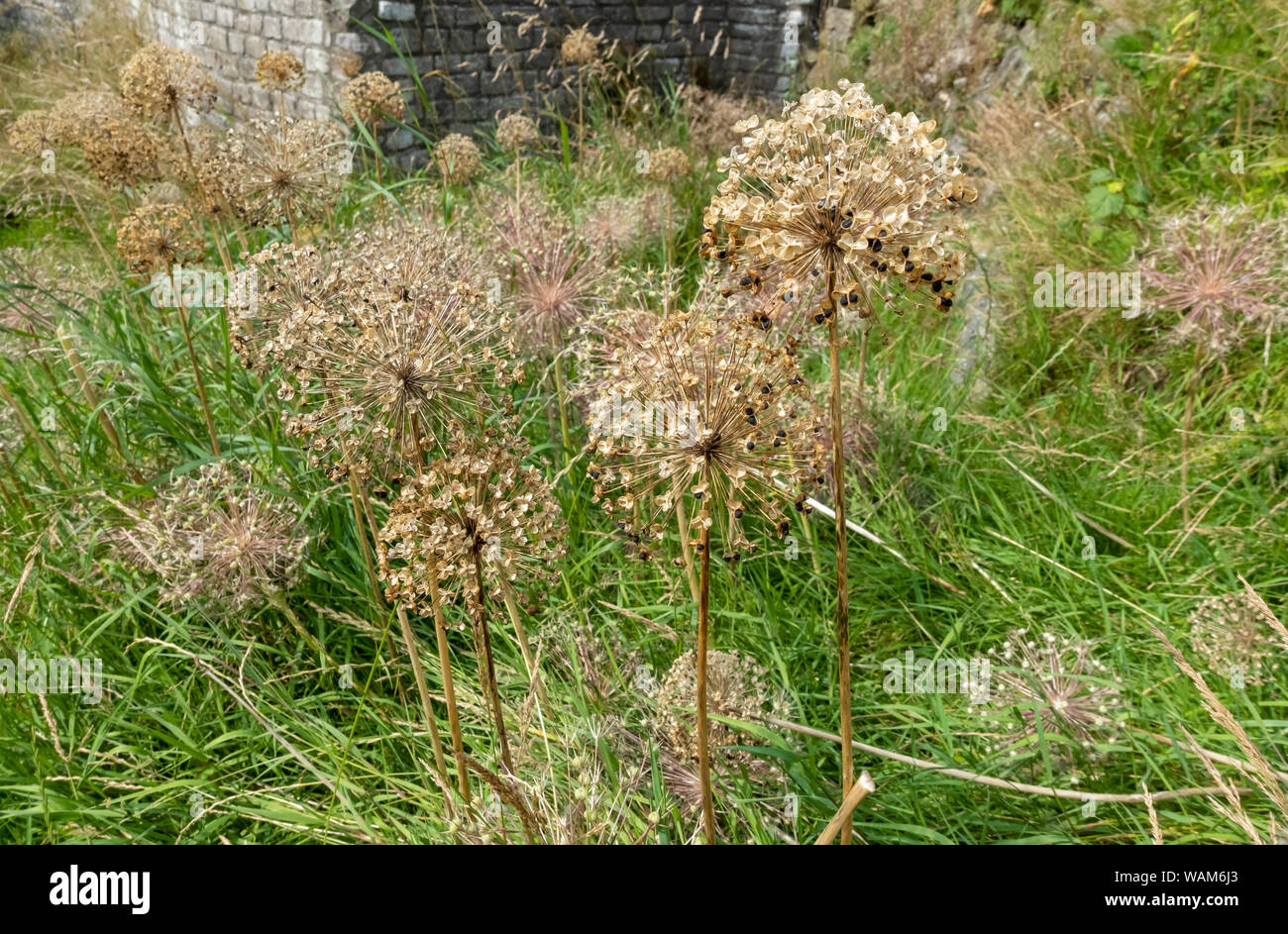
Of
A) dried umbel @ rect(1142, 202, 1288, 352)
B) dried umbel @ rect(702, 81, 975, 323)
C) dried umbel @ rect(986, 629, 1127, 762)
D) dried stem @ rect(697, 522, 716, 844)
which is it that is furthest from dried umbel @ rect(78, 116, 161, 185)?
dried umbel @ rect(1142, 202, 1288, 352)

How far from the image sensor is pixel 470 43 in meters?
10.7

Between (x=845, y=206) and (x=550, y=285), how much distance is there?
205 centimetres

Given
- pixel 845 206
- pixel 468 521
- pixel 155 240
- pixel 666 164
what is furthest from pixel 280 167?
pixel 845 206

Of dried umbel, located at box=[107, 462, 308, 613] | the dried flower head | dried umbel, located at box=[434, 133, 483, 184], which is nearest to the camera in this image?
dried umbel, located at box=[107, 462, 308, 613]

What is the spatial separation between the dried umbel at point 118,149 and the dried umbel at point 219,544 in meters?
1.38

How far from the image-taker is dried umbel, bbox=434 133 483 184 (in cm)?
496

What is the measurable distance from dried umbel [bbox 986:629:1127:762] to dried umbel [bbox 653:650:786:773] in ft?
2.32

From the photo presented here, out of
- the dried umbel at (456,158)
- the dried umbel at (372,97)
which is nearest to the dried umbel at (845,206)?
→ the dried umbel at (372,97)

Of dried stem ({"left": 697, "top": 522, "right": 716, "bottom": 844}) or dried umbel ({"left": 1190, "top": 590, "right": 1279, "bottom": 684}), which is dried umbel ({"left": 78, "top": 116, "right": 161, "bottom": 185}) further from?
dried umbel ({"left": 1190, "top": 590, "right": 1279, "bottom": 684})

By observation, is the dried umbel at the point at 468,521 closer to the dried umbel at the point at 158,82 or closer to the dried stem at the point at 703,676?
the dried stem at the point at 703,676

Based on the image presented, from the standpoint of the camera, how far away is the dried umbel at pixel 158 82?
3.51 m

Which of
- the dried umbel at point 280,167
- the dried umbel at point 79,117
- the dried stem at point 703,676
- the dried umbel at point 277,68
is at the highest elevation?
the dried umbel at point 277,68

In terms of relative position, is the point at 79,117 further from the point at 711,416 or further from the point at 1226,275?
the point at 1226,275

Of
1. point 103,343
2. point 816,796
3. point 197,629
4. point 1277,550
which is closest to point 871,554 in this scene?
point 1277,550
